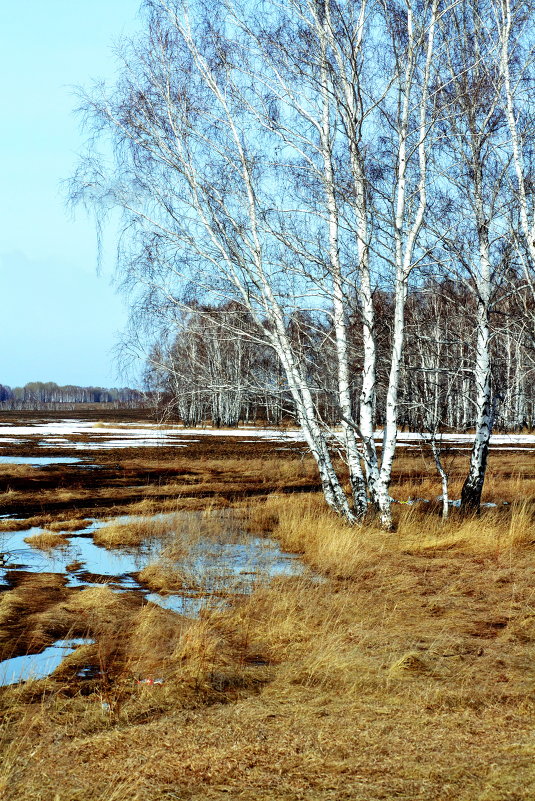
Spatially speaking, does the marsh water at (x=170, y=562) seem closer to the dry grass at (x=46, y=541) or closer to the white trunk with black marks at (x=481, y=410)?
the dry grass at (x=46, y=541)

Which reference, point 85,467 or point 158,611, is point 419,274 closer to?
point 158,611

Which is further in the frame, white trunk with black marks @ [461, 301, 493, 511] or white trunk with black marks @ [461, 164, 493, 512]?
white trunk with black marks @ [461, 301, 493, 511]

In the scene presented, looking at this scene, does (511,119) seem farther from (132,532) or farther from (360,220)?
(132,532)

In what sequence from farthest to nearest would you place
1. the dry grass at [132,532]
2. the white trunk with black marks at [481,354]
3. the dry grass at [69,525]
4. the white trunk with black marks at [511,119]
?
the dry grass at [69,525], the dry grass at [132,532], the white trunk with black marks at [481,354], the white trunk with black marks at [511,119]

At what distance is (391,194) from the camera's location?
11398 mm

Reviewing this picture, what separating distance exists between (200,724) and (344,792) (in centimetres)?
124

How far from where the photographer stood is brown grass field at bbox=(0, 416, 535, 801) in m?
3.89

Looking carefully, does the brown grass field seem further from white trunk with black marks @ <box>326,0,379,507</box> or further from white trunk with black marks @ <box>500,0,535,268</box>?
white trunk with black marks @ <box>500,0,535,268</box>

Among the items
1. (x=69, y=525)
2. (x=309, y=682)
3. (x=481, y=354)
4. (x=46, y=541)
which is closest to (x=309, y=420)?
(x=481, y=354)

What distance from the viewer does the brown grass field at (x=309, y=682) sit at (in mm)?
3887

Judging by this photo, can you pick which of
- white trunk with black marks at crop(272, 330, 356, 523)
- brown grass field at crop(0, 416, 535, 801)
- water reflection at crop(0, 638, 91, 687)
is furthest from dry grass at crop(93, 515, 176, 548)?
water reflection at crop(0, 638, 91, 687)

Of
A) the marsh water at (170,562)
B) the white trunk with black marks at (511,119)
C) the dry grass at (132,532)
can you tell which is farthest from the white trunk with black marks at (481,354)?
the dry grass at (132,532)

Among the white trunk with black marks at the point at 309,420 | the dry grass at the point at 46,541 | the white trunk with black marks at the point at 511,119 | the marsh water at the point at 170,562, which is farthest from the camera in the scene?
the dry grass at the point at 46,541

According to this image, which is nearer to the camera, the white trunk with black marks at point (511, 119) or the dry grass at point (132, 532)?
the white trunk with black marks at point (511, 119)
